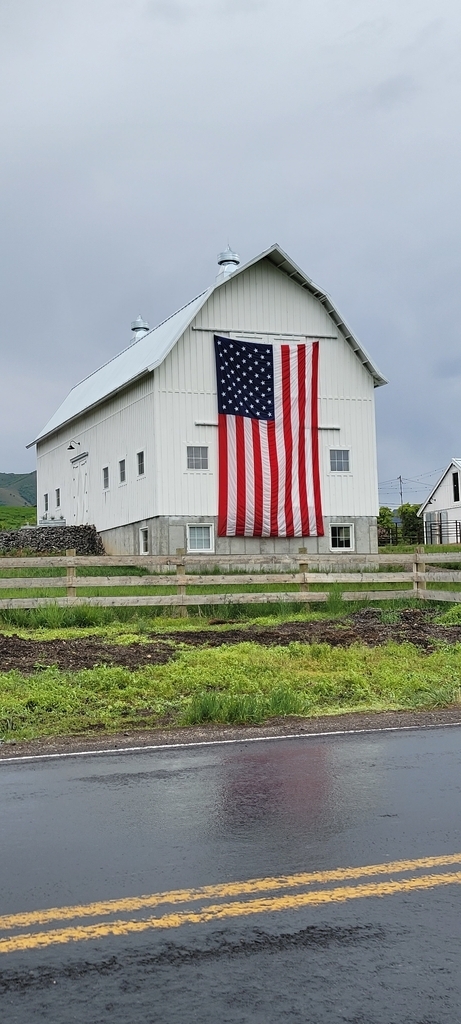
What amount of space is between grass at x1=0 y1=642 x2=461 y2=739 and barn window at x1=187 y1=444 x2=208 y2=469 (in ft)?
65.0

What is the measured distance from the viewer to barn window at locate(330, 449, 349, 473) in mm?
35156

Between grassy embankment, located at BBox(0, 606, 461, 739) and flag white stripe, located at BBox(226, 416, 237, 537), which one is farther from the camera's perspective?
flag white stripe, located at BBox(226, 416, 237, 537)

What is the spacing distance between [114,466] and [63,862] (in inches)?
1295

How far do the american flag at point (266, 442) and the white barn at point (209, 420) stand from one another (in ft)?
1.21

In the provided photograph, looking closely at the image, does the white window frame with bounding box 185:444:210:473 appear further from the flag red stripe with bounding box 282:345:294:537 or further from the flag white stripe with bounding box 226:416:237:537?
the flag red stripe with bounding box 282:345:294:537

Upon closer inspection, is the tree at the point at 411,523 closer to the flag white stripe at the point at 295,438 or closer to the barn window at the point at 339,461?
the barn window at the point at 339,461

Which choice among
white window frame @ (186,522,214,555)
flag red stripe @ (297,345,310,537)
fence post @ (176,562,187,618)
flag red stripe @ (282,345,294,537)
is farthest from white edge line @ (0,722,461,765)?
flag red stripe @ (297,345,310,537)

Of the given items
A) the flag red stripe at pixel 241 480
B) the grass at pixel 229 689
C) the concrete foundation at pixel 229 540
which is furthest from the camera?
the flag red stripe at pixel 241 480

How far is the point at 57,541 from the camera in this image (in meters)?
40.4

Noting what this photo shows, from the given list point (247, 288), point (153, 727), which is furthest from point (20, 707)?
point (247, 288)

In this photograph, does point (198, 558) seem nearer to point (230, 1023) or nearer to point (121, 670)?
point (121, 670)

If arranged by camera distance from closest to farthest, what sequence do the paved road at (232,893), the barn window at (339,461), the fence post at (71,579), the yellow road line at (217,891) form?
the paved road at (232,893)
the yellow road line at (217,891)
the fence post at (71,579)
the barn window at (339,461)

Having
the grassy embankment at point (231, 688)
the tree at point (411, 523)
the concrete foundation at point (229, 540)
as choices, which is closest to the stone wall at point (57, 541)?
the concrete foundation at point (229, 540)

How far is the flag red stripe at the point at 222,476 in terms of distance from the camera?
33.1 metres
